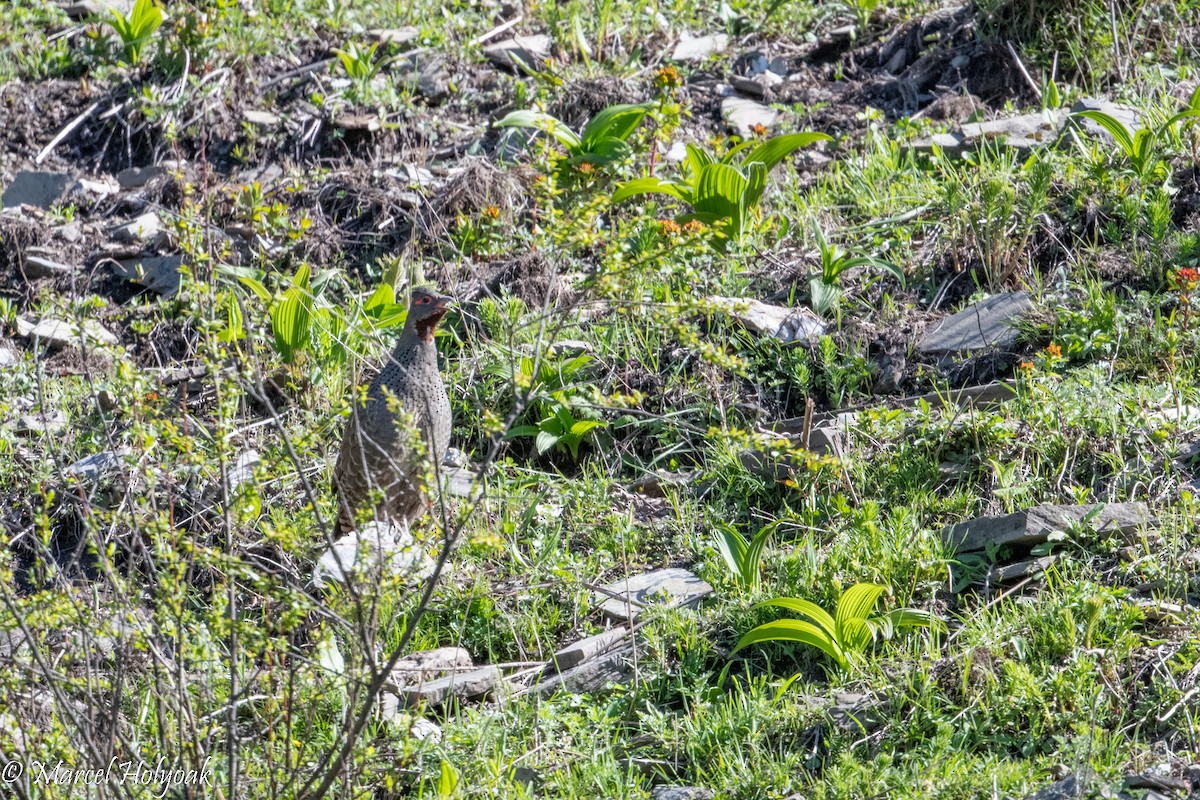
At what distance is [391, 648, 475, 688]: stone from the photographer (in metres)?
4.75

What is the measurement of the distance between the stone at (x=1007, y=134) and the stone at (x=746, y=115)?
112 centimetres

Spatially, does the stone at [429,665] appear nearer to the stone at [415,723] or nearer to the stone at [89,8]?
the stone at [415,723]

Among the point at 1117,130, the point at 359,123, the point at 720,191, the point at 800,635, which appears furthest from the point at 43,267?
the point at 1117,130

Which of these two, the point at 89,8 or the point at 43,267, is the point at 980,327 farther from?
the point at 89,8

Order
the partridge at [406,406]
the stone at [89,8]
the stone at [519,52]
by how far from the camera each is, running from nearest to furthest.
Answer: the partridge at [406,406]
the stone at [519,52]
the stone at [89,8]

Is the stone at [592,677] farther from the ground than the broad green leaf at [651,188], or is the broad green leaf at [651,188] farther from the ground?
the broad green leaf at [651,188]

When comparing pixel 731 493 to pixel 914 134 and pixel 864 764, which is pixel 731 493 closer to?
pixel 864 764

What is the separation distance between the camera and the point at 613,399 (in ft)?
10.9

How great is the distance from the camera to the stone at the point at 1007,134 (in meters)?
7.18

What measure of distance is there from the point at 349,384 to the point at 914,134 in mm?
3847

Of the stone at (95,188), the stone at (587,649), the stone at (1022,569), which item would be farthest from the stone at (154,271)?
the stone at (1022,569)

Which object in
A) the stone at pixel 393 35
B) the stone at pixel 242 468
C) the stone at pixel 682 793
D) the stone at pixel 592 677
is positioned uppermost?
the stone at pixel 393 35

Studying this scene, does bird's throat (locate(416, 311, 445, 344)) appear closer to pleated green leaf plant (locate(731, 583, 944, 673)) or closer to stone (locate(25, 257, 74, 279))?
pleated green leaf plant (locate(731, 583, 944, 673))

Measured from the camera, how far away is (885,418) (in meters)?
5.51
